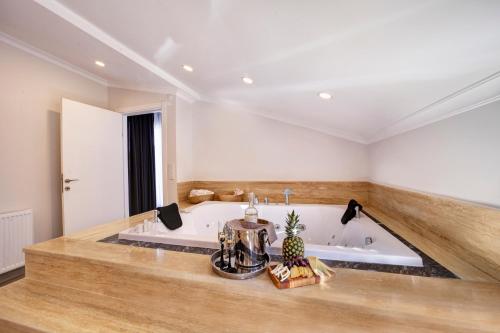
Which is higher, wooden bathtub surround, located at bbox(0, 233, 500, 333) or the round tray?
the round tray

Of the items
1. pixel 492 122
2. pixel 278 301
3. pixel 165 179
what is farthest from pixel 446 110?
pixel 165 179

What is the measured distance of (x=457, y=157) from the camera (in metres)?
1.01

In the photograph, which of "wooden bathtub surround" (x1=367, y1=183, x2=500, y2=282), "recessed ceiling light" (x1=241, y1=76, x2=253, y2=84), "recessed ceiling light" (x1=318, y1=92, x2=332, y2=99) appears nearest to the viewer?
"wooden bathtub surround" (x1=367, y1=183, x2=500, y2=282)

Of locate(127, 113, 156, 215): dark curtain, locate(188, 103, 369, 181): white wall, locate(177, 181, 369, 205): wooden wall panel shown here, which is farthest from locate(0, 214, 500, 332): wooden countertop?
locate(127, 113, 156, 215): dark curtain

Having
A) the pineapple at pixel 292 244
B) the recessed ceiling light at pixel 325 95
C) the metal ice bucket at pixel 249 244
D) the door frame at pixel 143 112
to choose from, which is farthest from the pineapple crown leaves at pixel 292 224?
the door frame at pixel 143 112

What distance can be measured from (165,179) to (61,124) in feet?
3.99

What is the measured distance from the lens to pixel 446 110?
104 cm

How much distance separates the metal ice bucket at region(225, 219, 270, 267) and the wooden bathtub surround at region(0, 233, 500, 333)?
83 mm

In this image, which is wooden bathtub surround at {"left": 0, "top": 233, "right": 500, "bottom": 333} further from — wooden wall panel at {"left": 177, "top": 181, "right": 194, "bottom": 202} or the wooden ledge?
wooden wall panel at {"left": 177, "top": 181, "right": 194, "bottom": 202}

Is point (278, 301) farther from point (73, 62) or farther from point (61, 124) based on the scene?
point (73, 62)

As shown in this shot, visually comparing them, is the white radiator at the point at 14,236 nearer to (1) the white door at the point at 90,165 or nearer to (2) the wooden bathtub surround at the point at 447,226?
(1) the white door at the point at 90,165

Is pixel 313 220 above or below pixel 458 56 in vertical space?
below

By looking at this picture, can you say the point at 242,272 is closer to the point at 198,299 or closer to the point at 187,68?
the point at 198,299

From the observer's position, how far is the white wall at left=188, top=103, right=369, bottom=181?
2336 millimetres
